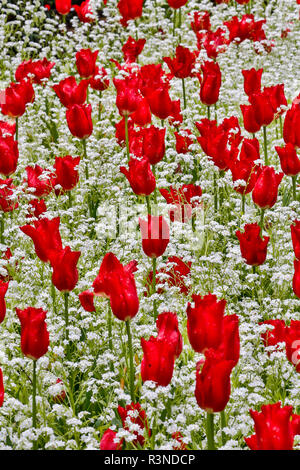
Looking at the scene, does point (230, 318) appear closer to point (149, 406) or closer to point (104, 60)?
point (149, 406)

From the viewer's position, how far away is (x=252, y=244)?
276 centimetres

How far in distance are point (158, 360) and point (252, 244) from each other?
862 millimetres

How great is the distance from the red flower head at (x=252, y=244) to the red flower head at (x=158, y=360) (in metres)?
0.82

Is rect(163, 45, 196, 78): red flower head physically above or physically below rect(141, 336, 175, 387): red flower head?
above

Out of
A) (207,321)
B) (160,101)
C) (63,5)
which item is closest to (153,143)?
(160,101)

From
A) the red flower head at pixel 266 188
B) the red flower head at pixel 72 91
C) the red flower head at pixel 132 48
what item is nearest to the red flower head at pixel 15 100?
the red flower head at pixel 72 91

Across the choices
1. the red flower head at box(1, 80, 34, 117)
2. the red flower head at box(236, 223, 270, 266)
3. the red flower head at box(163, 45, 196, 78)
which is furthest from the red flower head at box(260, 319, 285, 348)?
the red flower head at box(163, 45, 196, 78)

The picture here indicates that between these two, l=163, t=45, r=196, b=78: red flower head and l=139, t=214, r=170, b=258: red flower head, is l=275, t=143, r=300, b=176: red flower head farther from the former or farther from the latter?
l=163, t=45, r=196, b=78: red flower head

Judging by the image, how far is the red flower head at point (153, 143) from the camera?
330 cm

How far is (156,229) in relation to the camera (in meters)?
Result: 2.66

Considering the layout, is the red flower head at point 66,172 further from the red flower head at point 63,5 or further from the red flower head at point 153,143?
the red flower head at point 63,5

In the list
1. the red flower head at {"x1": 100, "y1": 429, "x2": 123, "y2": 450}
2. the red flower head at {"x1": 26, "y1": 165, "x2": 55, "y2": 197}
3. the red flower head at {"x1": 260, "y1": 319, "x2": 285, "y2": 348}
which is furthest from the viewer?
the red flower head at {"x1": 26, "y1": 165, "x2": 55, "y2": 197}

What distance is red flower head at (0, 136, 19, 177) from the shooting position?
3354 millimetres

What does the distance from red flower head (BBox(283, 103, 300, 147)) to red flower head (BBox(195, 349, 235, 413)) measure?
1686mm
